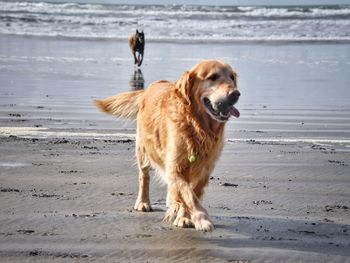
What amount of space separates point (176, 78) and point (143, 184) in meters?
9.56

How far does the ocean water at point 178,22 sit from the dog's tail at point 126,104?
84.0 ft

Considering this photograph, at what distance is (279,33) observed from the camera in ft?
118

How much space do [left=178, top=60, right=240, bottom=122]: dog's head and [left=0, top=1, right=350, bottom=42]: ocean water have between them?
2685cm

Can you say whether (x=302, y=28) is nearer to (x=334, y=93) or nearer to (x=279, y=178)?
(x=334, y=93)

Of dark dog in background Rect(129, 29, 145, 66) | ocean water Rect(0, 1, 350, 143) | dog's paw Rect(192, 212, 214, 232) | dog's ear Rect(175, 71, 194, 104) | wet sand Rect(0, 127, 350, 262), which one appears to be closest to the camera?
wet sand Rect(0, 127, 350, 262)

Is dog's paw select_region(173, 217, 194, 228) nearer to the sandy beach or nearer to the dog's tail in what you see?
the sandy beach

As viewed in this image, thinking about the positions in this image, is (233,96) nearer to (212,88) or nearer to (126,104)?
(212,88)

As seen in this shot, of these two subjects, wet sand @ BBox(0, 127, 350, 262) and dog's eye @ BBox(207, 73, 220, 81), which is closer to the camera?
wet sand @ BBox(0, 127, 350, 262)

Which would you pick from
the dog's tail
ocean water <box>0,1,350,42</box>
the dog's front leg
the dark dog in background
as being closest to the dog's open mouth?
the dog's front leg

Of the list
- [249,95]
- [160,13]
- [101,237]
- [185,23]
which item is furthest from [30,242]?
[160,13]

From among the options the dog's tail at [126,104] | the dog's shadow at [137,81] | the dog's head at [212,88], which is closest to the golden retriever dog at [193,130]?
the dog's head at [212,88]

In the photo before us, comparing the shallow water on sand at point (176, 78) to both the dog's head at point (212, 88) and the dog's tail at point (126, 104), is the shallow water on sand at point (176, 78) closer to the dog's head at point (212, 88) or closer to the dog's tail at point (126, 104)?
the dog's tail at point (126, 104)

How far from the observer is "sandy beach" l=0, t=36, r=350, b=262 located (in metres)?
4.08

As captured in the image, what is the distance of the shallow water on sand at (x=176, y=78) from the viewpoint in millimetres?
9414
